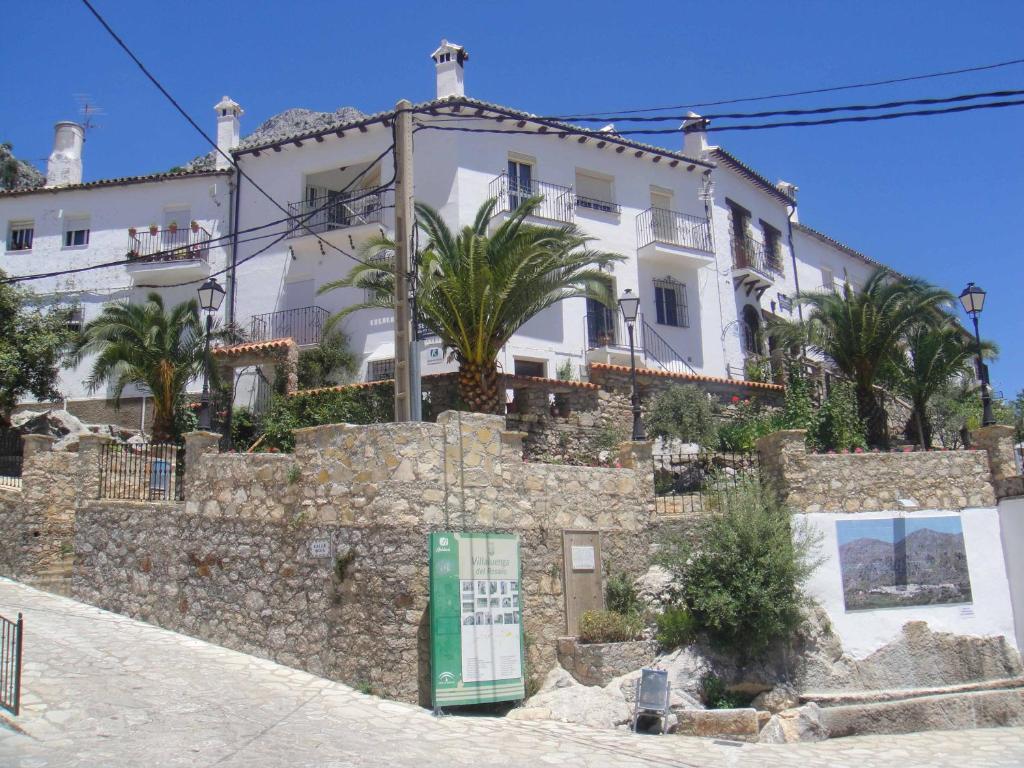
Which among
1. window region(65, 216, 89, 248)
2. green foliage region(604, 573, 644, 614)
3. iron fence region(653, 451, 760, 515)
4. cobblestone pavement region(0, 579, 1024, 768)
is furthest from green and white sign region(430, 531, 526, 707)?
window region(65, 216, 89, 248)

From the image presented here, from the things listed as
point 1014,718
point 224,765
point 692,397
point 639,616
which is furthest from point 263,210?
point 1014,718

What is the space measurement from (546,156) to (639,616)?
1502cm

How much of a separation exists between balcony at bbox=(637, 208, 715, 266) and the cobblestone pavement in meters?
15.5

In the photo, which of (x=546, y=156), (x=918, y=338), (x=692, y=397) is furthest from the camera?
(x=546, y=156)

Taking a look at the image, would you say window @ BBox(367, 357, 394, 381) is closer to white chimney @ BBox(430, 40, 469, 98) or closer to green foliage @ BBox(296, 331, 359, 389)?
green foliage @ BBox(296, 331, 359, 389)

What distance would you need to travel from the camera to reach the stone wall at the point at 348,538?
10914 millimetres

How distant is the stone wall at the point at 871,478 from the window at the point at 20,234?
22.7 metres

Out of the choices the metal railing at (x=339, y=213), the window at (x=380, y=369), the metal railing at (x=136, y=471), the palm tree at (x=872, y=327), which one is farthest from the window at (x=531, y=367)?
the metal railing at (x=136, y=471)

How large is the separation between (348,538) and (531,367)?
11.4 m

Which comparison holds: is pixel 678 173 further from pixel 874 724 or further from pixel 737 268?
pixel 874 724

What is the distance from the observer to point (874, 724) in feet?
37.7

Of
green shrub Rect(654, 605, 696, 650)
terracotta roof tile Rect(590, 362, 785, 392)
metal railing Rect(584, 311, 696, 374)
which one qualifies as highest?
metal railing Rect(584, 311, 696, 374)

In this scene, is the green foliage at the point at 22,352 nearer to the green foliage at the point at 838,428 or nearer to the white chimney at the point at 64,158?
the white chimney at the point at 64,158

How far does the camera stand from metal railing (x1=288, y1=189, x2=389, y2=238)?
2283 cm
